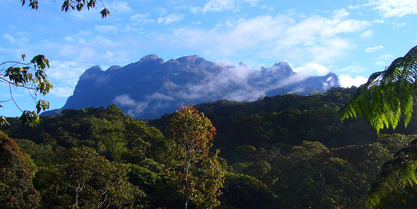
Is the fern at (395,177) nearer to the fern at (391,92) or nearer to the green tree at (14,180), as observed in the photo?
the fern at (391,92)

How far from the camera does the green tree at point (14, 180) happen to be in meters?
9.23

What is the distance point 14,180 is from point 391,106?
1158 cm

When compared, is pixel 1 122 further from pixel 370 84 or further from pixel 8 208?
pixel 8 208

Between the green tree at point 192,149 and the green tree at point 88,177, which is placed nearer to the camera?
the green tree at point 192,149

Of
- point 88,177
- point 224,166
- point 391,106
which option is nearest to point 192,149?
point 391,106

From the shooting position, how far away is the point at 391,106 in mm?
3225

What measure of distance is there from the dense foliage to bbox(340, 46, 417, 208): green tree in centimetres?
18

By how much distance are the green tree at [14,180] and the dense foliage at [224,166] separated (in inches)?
7.7

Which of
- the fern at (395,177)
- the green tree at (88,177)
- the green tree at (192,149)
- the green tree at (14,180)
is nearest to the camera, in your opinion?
the fern at (395,177)

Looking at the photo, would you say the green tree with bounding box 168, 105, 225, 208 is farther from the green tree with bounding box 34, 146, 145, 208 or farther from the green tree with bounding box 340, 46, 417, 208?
the green tree with bounding box 34, 146, 145, 208

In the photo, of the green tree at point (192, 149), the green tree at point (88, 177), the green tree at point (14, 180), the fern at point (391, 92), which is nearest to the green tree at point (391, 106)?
the fern at point (391, 92)

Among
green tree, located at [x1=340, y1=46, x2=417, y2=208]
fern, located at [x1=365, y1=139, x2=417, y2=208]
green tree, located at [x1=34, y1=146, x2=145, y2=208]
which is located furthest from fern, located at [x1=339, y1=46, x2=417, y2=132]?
green tree, located at [x1=34, y1=146, x2=145, y2=208]

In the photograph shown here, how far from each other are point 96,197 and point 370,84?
1175 centimetres

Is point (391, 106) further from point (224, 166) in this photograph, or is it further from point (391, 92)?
point (224, 166)
